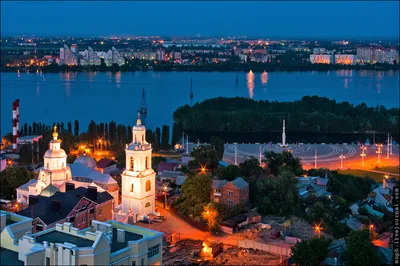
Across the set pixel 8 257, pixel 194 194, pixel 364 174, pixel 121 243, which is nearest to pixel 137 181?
pixel 194 194

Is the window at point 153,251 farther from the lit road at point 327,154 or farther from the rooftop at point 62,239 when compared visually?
the lit road at point 327,154

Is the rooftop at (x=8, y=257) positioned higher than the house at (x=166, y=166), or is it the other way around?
the rooftop at (x=8, y=257)

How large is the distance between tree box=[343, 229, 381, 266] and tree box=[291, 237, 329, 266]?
275 mm

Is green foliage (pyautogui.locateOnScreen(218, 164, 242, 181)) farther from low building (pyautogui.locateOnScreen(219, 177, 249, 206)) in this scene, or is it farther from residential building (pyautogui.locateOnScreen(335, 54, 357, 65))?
residential building (pyautogui.locateOnScreen(335, 54, 357, 65))

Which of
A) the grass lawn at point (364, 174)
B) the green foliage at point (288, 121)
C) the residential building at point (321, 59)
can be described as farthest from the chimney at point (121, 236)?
the residential building at point (321, 59)

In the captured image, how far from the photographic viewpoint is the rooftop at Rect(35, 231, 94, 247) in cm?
481

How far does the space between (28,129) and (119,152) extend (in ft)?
16.9

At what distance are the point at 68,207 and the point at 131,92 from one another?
24896 millimetres

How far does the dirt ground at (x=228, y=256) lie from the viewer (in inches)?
283

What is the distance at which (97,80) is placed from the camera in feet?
130

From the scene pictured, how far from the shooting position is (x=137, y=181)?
891cm

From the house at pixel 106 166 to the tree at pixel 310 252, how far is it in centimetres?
582

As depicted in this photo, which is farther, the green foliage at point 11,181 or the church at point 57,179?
the green foliage at point 11,181

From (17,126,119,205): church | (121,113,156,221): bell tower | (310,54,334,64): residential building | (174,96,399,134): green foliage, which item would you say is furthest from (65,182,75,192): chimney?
(310,54,334,64): residential building
